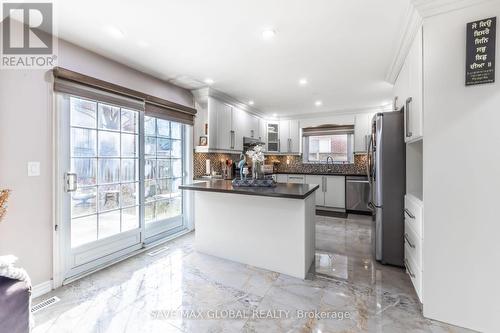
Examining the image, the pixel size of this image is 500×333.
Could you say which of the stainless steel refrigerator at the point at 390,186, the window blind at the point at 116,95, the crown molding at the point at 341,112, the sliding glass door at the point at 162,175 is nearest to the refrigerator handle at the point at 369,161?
the stainless steel refrigerator at the point at 390,186

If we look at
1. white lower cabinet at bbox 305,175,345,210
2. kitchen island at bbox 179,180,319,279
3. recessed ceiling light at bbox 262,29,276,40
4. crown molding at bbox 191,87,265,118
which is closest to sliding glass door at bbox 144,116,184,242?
crown molding at bbox 191,87,265,118

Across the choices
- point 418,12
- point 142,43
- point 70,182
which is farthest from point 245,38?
point 70,182

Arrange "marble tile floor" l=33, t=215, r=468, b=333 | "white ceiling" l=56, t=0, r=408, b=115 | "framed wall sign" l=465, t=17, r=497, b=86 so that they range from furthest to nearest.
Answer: "white ceiling" l=56, t=0, r=408, b=115 → "marble tile floor" l=33, t=215, r=468, b=333 → "framed wall sign" l=465, t=17, r=497, b=86

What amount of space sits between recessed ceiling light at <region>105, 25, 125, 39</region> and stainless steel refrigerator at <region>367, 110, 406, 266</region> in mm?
2902

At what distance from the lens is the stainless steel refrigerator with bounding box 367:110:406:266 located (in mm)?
2580

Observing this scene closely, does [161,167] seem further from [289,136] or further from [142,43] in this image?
[289,136]

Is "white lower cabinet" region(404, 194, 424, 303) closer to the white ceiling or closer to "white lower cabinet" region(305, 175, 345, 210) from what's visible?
the white ceiling

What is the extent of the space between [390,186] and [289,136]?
3.53 metres

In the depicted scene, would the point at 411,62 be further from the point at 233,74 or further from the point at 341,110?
the point at 341,110

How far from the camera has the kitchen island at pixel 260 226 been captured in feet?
7.79

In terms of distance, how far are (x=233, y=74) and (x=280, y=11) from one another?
4.71 ft

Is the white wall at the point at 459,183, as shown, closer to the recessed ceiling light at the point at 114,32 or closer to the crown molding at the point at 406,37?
the crown molding at the point at 406,37

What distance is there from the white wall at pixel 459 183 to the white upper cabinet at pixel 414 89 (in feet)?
0.35

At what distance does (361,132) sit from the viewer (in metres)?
5.14
